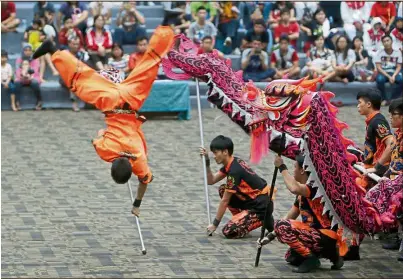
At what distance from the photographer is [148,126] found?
63.2 feet

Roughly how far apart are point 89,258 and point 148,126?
309 inches

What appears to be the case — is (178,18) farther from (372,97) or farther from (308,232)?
(308,232)

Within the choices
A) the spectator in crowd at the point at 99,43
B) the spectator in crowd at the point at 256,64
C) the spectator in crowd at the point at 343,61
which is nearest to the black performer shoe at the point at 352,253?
the spectator in crowd at the point at 256,64

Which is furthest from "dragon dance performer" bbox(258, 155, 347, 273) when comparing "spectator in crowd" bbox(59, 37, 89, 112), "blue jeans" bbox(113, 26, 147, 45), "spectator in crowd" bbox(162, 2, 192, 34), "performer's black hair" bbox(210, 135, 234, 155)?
"spectator in crowd" bbox(162, 2, 192, 34)

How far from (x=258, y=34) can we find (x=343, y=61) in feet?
Result: 5.27

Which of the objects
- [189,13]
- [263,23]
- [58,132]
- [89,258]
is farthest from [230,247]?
[189,13]

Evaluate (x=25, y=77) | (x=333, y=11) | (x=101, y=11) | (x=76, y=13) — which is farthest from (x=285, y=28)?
(x=25, y=77)

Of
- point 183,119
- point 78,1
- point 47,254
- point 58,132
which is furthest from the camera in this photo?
point 78,1

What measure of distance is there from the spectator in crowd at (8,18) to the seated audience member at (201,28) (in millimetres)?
3153

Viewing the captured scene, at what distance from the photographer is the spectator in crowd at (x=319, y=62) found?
68.0ft

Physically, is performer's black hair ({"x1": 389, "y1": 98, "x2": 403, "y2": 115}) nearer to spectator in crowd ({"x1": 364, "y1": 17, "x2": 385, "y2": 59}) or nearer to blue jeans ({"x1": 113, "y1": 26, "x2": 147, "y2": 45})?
spectator in crowd ({"x1": 364, "y1": 17, "x2": 385, "y2": 59})

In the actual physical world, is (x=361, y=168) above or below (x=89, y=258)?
above

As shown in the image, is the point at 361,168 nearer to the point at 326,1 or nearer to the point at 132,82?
the point at 132,82

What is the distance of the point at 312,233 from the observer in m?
11.0
